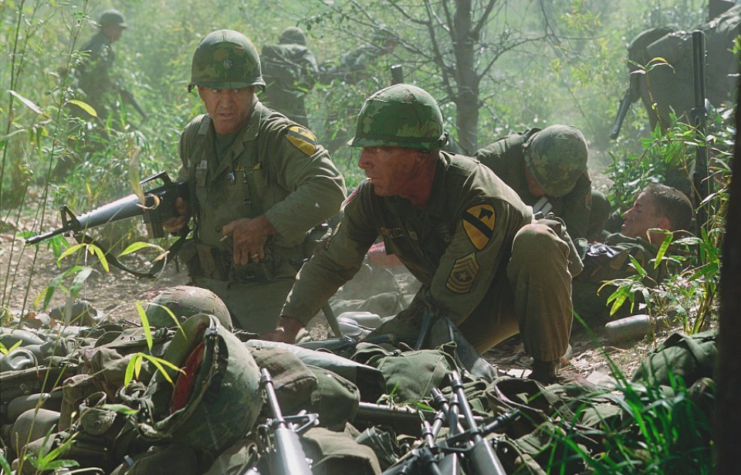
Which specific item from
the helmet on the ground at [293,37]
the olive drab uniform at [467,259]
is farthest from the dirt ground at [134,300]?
the helmet on the ground at [293,37]

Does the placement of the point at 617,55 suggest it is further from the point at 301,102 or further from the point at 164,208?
the point at 164,208

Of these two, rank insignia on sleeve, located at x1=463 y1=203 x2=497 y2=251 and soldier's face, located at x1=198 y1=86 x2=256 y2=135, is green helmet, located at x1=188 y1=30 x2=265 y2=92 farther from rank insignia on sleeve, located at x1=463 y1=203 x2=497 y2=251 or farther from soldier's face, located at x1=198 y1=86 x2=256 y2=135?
rank insignia on sleeve, located at x1=463 y1=203 x2=497 y2=251

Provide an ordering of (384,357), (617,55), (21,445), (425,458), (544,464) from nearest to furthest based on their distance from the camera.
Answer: (425,458)
(544,464)
(21,445)
(384,357)
(617,55)

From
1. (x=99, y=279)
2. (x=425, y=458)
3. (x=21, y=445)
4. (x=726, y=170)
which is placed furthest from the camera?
(x=99, y=279)

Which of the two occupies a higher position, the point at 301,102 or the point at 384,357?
the point at 301,102

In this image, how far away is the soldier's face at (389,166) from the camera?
423 cm

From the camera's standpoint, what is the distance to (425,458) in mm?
2398

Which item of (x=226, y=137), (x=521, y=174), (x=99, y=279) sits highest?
(x=226, y=137)

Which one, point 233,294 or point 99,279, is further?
point 99,279

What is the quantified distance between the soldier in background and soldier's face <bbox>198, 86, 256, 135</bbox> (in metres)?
5.08

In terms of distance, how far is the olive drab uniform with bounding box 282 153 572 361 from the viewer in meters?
4.07

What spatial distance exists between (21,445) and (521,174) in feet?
13.7

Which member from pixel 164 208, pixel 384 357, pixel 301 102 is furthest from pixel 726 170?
pixel 301 102

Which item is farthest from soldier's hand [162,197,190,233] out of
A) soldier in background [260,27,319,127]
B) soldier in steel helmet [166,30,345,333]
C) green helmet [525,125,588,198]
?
soldier in background [260,27,319,127]
